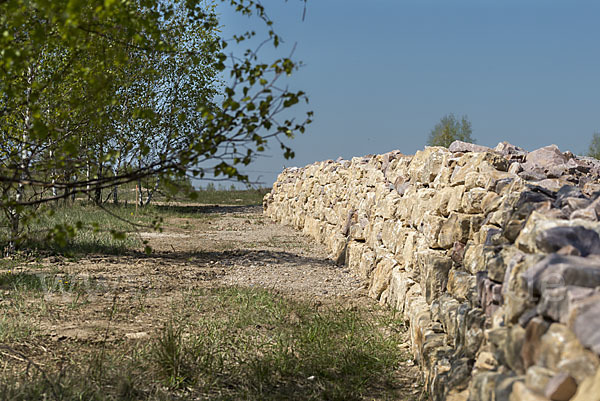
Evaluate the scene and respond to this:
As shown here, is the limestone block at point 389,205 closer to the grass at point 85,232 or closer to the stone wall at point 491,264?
the stone wall at point 491,264

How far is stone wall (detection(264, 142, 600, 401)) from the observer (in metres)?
2.32

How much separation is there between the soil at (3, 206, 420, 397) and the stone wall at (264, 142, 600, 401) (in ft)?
2.59

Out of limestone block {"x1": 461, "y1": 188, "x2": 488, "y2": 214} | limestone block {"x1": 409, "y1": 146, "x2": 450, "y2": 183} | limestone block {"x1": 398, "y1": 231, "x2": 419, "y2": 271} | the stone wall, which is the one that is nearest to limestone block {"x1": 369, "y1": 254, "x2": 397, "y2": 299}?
the stone wall

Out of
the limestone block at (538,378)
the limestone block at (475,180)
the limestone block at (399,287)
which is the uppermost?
the limestone block at (475,180)

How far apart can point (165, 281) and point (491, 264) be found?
6.05 m

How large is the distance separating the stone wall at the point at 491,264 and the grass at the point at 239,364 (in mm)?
564

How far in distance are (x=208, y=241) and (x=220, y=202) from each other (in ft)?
54.2

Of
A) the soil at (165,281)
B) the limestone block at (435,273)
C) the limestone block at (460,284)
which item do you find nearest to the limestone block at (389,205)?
the soil at (165,281)

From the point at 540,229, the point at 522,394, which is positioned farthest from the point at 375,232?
the point at 522,394

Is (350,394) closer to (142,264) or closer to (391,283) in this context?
(391,283)

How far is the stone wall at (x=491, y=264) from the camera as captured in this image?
2.32 meters

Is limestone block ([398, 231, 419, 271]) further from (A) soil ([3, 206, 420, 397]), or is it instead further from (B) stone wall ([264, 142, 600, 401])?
(A) soil ([3, 206, 420, 397])

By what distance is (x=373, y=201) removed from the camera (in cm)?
920

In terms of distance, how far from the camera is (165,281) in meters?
8.27
